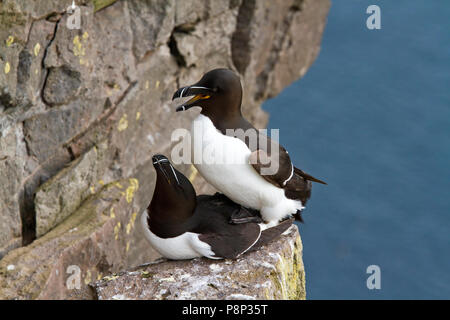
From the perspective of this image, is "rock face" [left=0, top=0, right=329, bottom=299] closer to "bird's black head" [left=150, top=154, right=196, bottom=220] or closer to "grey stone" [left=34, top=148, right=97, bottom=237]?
"grey stone" [left=34, top=148, right=97, bottom=237]

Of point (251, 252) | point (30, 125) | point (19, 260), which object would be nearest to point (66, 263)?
point (19, 260)

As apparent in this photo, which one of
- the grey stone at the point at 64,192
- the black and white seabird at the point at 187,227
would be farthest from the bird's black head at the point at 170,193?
the grey stone at the point at 64,192

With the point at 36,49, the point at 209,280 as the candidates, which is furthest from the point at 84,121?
the point at 209,280

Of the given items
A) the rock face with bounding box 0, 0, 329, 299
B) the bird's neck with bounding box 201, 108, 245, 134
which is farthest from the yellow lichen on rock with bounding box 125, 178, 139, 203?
the bird's neck with bounding box 201, 108, 245, 134

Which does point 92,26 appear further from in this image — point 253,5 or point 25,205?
point 253,5

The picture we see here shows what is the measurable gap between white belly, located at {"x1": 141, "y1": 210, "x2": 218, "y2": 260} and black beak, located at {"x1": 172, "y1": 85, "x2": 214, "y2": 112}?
563mm

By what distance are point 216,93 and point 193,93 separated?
4.1 inches

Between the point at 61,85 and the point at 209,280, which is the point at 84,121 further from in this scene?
the point at 209,280

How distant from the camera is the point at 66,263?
4398 millimetres

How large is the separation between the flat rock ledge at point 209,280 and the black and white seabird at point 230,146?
259 mm

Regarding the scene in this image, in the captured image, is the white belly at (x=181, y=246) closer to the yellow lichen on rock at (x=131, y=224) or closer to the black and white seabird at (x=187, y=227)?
the black and white seabird at (x=187, y=227)

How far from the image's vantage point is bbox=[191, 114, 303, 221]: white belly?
11.1 feet

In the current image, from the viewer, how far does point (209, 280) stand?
11.0 ft
